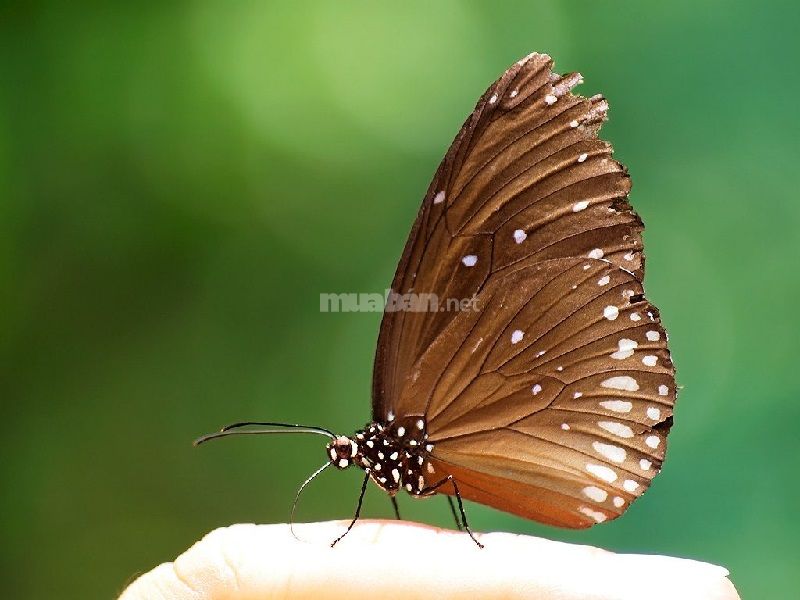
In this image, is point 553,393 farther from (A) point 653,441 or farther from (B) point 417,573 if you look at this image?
(B) point 417,573

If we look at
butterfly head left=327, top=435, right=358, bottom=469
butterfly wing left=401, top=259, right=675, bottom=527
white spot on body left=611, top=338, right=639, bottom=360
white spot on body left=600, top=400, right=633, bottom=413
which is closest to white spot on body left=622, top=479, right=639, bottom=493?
butterfly wing left=401, top=259, right=675, bottom=527

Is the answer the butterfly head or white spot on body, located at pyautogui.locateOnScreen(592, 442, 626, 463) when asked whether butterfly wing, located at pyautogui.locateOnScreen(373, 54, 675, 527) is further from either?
the butterfly head

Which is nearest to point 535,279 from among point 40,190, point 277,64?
point 277,64

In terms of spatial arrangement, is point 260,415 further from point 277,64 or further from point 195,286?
point 277,64

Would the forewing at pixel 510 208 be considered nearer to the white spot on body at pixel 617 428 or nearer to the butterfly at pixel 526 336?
the butterfly at pixel 526 336

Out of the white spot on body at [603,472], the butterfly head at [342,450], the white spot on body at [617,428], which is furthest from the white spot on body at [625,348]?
the butterfly head at [342,450]
